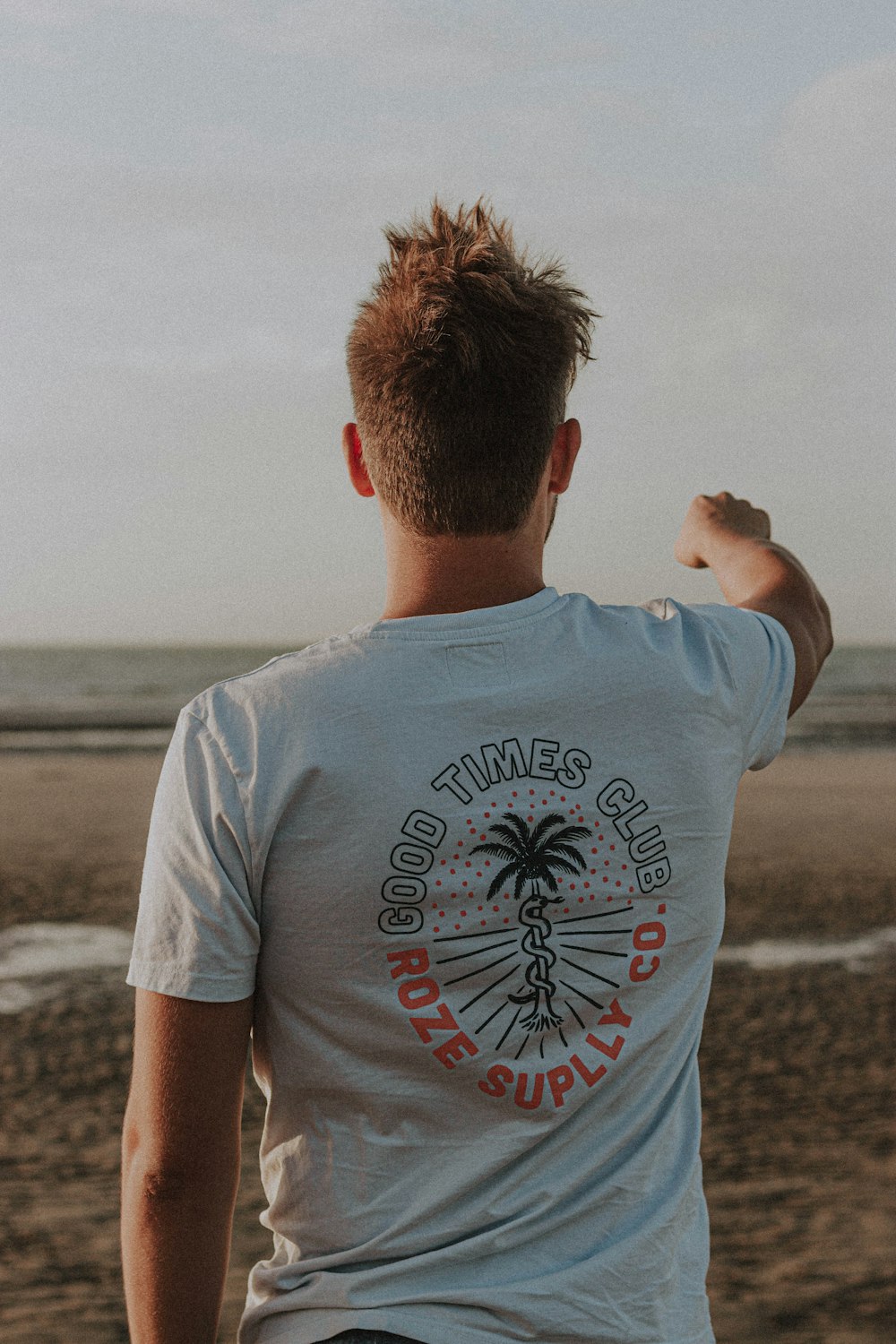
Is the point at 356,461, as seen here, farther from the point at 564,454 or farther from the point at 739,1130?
the point at 739,1130

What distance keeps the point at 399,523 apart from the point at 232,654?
82.1m

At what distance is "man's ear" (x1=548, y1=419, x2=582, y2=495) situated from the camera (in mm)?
1696

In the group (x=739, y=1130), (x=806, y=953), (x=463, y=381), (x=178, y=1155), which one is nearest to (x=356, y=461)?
(x=463, y=381)

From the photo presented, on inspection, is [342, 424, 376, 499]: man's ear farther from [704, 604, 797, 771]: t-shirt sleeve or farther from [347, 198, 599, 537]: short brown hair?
[704, 604, 797, 771]: t-shirt sleeve

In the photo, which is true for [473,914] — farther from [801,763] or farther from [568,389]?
[801,763]

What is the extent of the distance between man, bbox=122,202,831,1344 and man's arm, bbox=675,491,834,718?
0.34m

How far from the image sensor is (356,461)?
1708 millimetres

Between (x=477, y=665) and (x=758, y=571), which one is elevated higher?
(x=758, y=571)

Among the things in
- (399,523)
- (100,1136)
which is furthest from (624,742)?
(100,1136)

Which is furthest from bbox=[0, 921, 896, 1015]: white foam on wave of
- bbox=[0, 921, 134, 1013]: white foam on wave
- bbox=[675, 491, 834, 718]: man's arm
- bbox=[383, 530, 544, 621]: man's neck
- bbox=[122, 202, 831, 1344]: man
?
bbox=[383, 530, 544, 621]: man's neck

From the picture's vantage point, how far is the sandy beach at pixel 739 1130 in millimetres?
4094

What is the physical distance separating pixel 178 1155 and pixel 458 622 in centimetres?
73

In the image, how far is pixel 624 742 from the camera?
59.2 inches

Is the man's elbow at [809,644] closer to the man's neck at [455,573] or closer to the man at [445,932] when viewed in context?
the man at [445,932]
